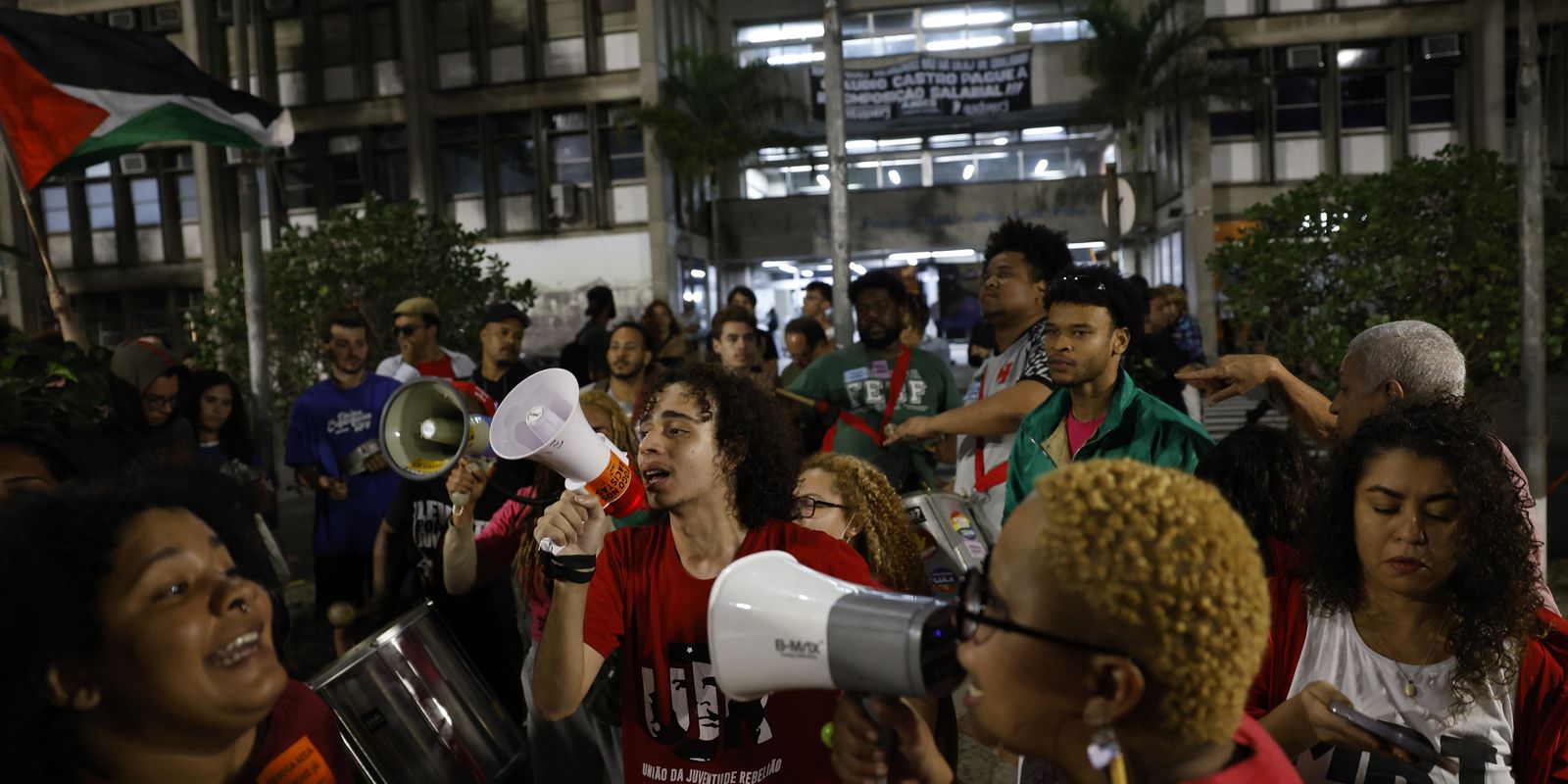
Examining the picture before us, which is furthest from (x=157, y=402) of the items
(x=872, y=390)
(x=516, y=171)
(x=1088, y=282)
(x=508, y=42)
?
(x=508, y=42)

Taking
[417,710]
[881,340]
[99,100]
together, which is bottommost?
[417,710]

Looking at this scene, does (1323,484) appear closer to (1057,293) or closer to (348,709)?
(1057,293)

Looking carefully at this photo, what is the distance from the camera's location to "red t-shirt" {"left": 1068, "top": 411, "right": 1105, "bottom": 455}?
3.58m

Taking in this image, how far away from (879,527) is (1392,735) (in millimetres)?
1857

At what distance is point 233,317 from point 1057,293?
39.2 ft

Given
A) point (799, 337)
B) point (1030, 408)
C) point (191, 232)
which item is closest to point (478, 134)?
point (191, 232)

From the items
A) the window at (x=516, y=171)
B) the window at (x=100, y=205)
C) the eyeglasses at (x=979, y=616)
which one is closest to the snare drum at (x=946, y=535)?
the eyeglasses at (x=979, y=616)

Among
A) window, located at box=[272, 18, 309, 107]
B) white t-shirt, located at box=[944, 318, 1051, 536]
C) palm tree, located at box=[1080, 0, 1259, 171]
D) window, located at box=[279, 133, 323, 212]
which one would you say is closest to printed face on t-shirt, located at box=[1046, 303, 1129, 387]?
white t-shirt, located at box=[944, 318, 1051, 536]

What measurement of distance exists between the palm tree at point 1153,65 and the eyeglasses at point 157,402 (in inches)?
771

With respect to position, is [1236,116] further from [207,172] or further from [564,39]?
[207,172]

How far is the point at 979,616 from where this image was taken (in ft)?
4.73

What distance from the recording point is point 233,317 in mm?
12922

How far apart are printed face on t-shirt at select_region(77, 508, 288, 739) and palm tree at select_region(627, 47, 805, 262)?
66.9 feet

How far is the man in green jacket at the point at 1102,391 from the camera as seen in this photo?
3.46 meters
